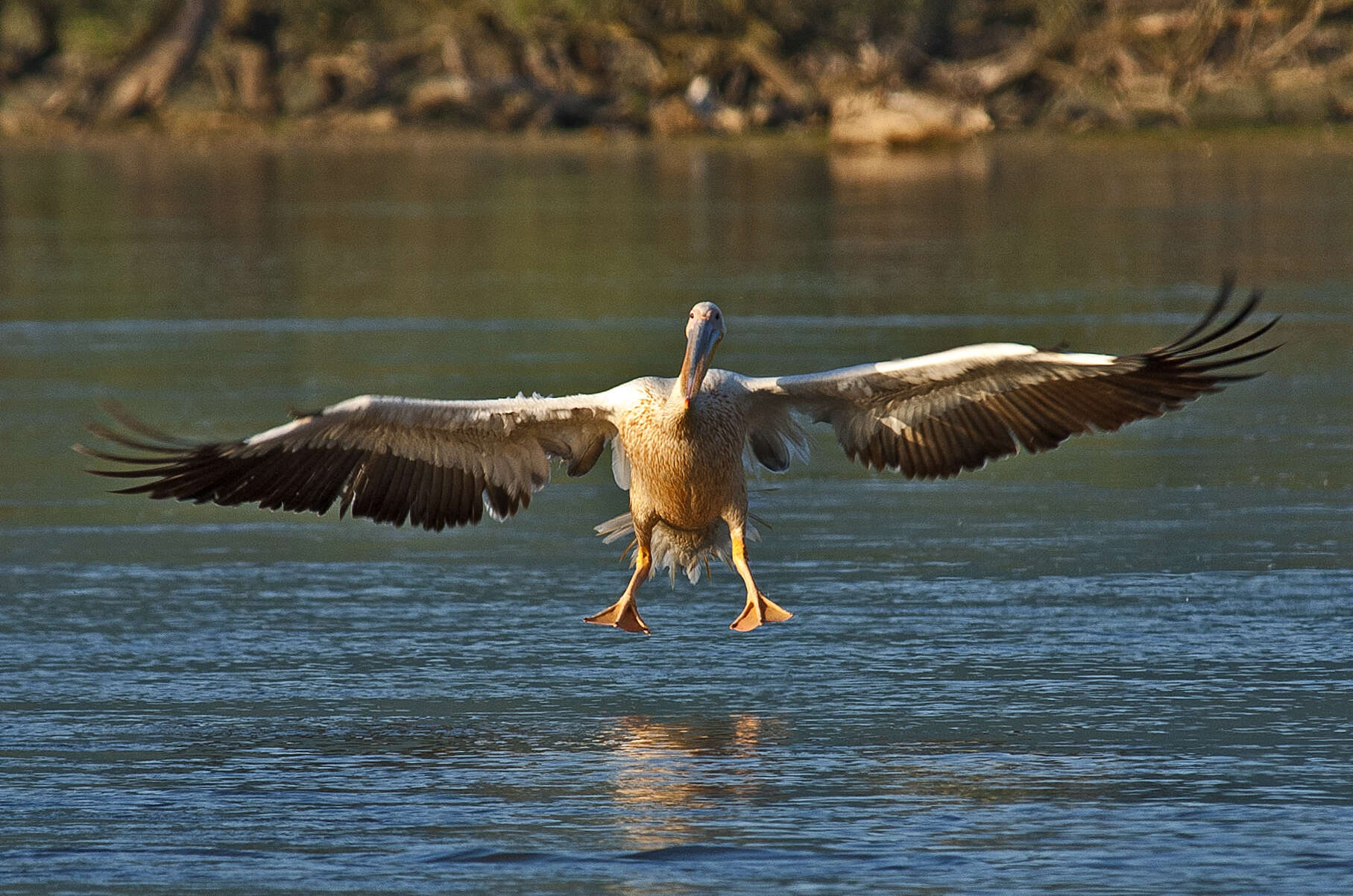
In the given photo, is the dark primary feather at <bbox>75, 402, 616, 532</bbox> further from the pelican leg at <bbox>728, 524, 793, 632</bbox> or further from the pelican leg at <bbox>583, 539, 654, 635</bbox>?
the pelican leg at <bbox>728, 524, 793, 632</bbox>

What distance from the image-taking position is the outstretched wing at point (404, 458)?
6.92m

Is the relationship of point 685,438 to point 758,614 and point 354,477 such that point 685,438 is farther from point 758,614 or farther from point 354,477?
point 354,477

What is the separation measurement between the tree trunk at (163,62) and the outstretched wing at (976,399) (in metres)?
34.6

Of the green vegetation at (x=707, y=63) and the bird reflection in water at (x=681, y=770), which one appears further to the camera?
the green vegetation at (x=707, y=63)

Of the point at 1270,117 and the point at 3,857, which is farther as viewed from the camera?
the point at 1270,117

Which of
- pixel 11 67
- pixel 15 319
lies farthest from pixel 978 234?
pixel 11 67

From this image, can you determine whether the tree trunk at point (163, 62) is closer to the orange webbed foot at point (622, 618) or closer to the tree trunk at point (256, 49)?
the tree trunk at point (256, 49)

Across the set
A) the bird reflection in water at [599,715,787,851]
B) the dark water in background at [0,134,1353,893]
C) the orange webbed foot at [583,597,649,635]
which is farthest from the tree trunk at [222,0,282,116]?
the bird reflection in water at [599,715,787,851]

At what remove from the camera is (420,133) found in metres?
39.9

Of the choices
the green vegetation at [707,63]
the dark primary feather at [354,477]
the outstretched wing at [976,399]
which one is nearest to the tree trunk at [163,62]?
the green vegetation at [707,63]

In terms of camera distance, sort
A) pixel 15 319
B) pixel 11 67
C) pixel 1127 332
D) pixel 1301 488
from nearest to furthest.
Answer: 1. pixel 1301 488
2. pixel 1127 332
3. pixel 15 319
4. pixel 11 67

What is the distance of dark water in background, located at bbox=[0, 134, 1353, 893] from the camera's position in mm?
5277

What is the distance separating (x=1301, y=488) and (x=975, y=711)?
3.35m

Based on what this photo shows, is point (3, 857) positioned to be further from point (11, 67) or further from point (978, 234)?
point (11, 67)
